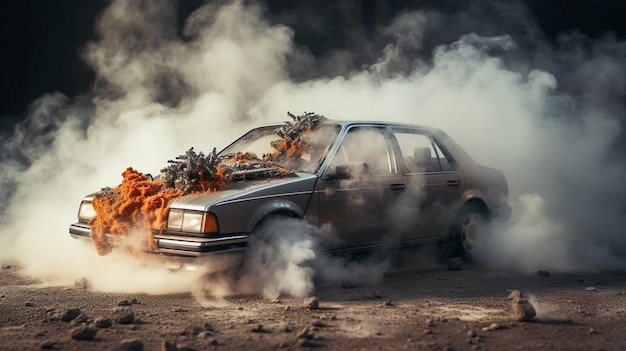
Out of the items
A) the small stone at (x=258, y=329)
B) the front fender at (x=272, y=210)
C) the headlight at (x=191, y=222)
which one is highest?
the front fender at (x=272, y=210)

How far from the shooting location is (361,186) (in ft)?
20.4

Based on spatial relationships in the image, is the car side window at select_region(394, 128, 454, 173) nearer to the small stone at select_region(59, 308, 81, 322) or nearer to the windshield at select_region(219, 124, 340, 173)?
the windshield at select_region(219, 124, 340, 173)

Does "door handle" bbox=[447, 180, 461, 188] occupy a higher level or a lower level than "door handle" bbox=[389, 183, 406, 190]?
higher

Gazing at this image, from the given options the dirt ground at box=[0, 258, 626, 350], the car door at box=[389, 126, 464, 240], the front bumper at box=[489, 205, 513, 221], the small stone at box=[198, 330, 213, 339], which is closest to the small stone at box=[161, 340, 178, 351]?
the dirt ground at box=[0, 258, 626, 350]

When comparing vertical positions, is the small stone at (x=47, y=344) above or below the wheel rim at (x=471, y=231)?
below

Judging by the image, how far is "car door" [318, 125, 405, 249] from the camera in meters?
5.99

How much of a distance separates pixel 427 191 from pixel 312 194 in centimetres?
141

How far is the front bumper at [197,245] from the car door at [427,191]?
1.69 m

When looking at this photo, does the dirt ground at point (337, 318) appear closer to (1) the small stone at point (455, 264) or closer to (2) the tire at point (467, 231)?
(1) the small stone at point (455, 264)

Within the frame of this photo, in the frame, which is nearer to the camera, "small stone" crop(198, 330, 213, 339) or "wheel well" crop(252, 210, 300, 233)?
"small stone" crop(198, 330, 213, 339)

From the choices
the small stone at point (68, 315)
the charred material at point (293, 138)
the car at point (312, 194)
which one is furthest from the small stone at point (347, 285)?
the small stone at point (68, 315)

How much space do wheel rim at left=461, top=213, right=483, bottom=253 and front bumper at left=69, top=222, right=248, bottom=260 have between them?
8.95 feet

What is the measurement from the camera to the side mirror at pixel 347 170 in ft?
19.6

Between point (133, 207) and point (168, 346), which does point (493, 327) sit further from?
point (133, 207)
